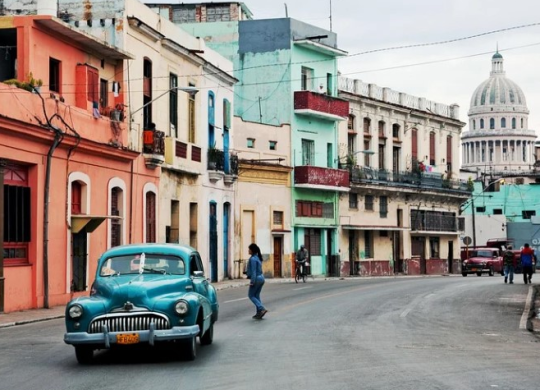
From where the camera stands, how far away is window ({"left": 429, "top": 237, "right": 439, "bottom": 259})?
2975 inches

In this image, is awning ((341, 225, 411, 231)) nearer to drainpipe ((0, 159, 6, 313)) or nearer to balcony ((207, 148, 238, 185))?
balcony ((207, 148, 238, 185))

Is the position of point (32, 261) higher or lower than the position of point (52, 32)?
lower

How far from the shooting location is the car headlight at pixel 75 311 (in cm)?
1543

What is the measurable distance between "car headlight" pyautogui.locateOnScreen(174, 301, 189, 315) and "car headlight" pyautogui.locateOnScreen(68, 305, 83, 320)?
1.33 metres

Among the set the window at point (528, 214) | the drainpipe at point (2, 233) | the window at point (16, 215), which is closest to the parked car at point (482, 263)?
the window at point (16, 215)

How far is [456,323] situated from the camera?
2384 centimetres

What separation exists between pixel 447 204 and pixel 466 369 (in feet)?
213

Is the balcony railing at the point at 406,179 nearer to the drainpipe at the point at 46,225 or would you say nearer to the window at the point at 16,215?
the drainpipe at the point at 46,225

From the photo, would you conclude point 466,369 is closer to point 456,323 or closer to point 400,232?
point 456,323

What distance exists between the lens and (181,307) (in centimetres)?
1559

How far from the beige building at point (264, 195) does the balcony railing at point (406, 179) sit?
780 cm

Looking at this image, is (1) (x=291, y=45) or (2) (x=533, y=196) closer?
(1) (x=291, y=45)

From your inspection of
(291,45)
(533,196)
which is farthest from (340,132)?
(533,196)

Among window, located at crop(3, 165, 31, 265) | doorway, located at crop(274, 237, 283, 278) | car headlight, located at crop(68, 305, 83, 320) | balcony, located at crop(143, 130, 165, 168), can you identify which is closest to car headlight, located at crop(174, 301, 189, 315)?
car headlight, located at crop(68, 305, 83, 320)
